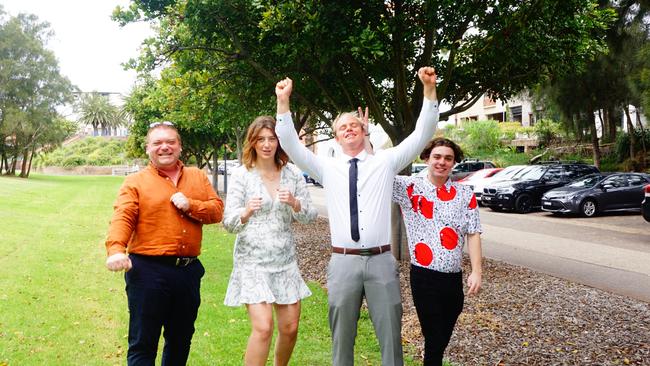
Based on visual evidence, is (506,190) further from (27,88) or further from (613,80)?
(27,88)

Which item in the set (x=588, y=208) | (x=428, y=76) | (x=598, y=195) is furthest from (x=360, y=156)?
(x=598, y=195)

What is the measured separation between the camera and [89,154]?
88562 mm

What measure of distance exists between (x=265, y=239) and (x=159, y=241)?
67cm

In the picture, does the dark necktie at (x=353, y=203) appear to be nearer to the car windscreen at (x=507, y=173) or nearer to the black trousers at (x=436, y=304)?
the black trousers at (x=436, y=304)

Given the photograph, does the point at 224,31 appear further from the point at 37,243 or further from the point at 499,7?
the point at 37,243

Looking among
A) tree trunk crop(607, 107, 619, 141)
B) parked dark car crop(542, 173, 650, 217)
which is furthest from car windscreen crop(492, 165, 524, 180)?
tree trunk crop(607, 107, 619, 141)

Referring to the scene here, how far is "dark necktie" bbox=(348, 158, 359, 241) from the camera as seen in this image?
11.7 ft

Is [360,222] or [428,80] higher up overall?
[428,80]

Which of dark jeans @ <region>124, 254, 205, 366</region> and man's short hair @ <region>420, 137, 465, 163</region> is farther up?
man's short hair @ <region>420, 137, 465, 163</region>

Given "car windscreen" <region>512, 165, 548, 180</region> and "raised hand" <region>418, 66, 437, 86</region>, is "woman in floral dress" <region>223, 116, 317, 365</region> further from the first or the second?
"car windscreen" <region>512, 165, 548, 180</region>

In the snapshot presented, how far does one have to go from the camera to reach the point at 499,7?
800 cm

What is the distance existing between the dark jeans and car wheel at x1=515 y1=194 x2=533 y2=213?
1800 cm

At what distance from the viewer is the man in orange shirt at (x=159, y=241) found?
3.59 metres

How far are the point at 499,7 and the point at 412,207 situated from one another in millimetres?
5224
